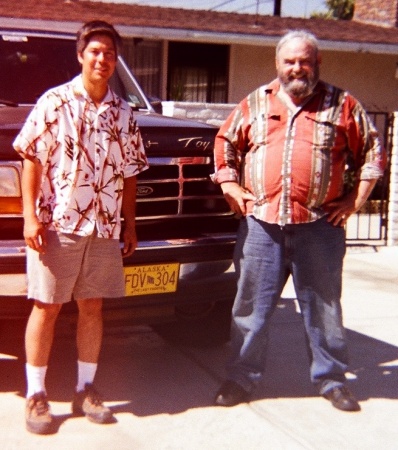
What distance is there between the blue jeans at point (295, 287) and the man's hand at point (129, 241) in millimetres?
587

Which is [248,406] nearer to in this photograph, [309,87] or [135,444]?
[135,444]

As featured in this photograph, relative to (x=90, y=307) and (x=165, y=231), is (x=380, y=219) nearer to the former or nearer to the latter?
(x=165, y=231)

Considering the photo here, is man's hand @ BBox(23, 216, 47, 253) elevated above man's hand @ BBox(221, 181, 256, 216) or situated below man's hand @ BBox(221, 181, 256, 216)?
below

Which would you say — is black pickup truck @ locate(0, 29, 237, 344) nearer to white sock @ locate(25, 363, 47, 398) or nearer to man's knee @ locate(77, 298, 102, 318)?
man's knee @ locate(77, 298, 102, 318)

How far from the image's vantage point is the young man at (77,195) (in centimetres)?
360

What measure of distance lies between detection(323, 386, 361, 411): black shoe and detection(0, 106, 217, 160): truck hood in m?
1.42

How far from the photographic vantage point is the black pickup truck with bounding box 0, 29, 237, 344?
3.84 metres

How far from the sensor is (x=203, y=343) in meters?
5.20

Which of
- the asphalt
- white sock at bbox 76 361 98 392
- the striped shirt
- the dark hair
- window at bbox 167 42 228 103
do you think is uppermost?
window at bbox 167 42 228 103

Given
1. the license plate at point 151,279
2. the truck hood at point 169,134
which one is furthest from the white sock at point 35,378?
the truck hood at point 169,134

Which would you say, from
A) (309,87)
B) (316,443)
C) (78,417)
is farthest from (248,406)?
(309,87)

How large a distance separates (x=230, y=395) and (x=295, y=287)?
2.11 feet

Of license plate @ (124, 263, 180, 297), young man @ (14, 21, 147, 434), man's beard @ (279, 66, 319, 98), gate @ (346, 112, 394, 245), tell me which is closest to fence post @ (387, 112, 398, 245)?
gate @ (346, 112, 394, 245)

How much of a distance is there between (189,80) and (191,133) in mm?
11576
